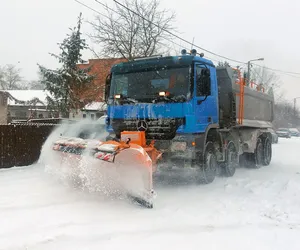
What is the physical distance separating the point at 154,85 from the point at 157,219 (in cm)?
315

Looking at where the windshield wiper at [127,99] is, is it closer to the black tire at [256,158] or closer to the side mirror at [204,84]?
the side mirror at [204,84]

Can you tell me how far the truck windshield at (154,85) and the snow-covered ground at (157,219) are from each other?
2.05 m

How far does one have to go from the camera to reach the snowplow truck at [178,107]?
682cm

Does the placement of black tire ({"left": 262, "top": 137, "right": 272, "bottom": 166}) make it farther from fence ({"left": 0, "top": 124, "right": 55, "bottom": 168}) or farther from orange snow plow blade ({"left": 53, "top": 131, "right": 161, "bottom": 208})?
fence ({"left": 0, "top": 124, "right": 55, "bottom": 168})

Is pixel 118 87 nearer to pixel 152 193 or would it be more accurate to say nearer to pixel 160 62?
pixel 160 62

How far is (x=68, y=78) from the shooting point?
64.8 ft

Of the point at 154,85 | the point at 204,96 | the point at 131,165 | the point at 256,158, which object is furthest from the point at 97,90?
the point at 131,165

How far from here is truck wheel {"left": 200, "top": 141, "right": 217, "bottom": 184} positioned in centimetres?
736

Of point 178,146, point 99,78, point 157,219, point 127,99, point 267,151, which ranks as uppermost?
point 99,78

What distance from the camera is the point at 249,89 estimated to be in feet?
33.0

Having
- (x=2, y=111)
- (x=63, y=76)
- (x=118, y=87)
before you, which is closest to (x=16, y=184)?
(x=118, y=87)

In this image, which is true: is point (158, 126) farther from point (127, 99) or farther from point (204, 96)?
point (204, 96)

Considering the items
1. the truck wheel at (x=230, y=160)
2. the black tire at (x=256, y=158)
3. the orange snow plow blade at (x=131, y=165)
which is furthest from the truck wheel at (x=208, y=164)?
the black tire at (x=256, y=158)

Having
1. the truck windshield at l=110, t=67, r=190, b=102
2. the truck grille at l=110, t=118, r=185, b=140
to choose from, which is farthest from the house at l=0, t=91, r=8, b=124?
the truck grille at l=110, t=118, r=185, b=140
